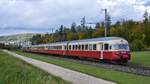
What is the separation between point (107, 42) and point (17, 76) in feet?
57.6

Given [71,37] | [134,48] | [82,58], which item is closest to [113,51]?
[82,58]

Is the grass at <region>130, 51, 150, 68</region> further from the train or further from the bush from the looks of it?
the bush

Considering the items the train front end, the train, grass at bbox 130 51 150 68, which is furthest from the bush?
the train front end

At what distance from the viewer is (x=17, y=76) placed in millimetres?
29078

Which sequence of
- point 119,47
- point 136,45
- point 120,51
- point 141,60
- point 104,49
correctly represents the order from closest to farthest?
point 120,51, point 119,47, point 104,49, point 141,60, point 136,45

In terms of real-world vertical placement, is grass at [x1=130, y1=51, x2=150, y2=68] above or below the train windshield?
below

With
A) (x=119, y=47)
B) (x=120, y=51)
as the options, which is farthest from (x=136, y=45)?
(x=120, y=51)

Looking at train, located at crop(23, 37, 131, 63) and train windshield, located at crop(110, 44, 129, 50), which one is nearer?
train, located at crop(23, 37, 131, 63)

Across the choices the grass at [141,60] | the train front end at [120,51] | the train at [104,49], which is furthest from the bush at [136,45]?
the train front end at [120,51]

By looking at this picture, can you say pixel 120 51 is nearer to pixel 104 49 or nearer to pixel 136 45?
pixel 104 49

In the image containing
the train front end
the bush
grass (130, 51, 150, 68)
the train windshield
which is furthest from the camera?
the bush

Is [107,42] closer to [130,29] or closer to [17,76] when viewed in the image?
[17,76]

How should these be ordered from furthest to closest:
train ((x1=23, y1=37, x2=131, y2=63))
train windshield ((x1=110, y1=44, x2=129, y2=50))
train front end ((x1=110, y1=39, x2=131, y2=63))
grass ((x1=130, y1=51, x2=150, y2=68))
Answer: train windshield ((x1=110, y1=44, x2=129, y2=50)), train ((x1=23, y1=37, x2=131, y2=63)), train front end ((x1=110, y1=39, x2=131, y2=63)), grass ((x1=130, y1=51, x2=150, y2=68))

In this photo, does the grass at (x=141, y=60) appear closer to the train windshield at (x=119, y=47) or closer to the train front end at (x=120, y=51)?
the train front end at (x=120, y=51)
